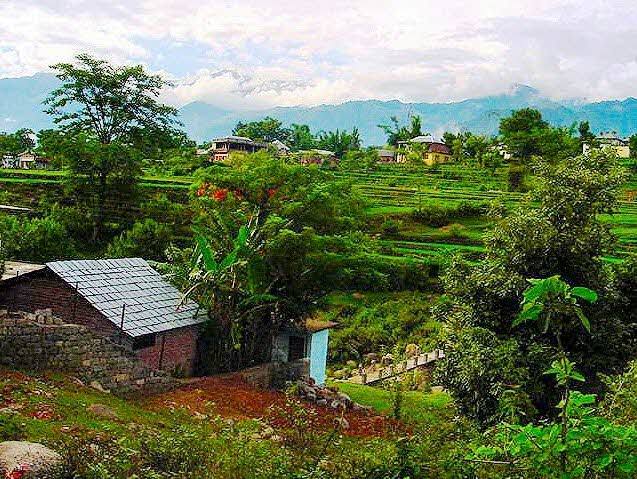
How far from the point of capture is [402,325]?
101 ft

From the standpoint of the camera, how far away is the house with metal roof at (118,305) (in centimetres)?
1572

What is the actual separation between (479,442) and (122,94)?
33955 mm

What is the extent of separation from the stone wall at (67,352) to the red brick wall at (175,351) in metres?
1.43

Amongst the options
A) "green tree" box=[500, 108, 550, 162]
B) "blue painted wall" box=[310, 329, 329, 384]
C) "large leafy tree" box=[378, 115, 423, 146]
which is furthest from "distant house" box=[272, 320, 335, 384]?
"large leafy tree" box=[378, 115, 423, 146]

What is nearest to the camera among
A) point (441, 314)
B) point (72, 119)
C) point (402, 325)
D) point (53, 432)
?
point (53, 432)

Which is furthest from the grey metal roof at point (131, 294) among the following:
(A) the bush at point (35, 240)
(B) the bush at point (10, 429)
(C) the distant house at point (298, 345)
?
(A) the bush at point (35, 240)

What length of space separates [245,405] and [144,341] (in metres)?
2.73

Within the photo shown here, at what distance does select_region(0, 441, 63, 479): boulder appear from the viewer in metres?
7.53

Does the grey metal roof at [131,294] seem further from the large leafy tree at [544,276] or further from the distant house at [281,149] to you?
the distant house at [281,149]

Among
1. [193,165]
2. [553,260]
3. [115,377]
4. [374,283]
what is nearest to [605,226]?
[553,260]

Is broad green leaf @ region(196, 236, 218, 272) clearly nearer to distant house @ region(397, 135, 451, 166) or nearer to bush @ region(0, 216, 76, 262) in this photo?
bush @ region(0, 216, 76, 262)

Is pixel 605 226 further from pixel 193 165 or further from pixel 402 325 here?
pixel 193 165

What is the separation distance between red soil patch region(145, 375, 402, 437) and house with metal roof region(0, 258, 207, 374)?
1.10 metres

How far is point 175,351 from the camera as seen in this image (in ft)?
57.0
